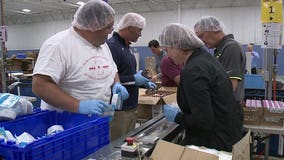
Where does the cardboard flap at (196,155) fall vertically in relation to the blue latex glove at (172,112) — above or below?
below

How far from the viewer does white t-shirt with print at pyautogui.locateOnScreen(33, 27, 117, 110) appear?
1.40m

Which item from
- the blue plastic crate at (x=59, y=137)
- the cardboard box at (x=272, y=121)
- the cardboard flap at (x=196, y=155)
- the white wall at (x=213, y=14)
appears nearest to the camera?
the blue plastic crate at (x=59, y=137)

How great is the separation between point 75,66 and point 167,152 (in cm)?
68

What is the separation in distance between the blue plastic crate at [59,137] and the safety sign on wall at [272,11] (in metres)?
2.24

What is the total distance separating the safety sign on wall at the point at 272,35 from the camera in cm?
279

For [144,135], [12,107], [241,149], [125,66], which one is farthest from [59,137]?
[125,66]

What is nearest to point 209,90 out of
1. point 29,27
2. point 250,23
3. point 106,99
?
point 106,99

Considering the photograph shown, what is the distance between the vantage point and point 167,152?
1.12 meters

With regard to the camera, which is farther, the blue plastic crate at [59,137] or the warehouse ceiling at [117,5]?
the warehouse ceiling at [117,5]

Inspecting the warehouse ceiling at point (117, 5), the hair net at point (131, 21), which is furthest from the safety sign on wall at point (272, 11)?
the warehouse ceiling at point (117, 5)

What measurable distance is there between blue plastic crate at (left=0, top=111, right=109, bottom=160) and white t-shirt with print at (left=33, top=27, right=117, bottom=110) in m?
0.16

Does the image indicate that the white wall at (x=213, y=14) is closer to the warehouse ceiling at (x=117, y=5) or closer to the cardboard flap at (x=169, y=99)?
the warehouse ceiling at (x=117, y=5)

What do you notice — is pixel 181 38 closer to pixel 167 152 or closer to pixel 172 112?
pixel 172 112

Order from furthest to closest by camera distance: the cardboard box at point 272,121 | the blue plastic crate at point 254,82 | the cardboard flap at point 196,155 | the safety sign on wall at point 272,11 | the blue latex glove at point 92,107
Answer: the blue plastic crate at point 254,82 → the safety sign on wall at point 272,11 → the cardboard box at point 272,121 → the blue latex glove at point 92,107 → the cardboard flap at point 196,155
